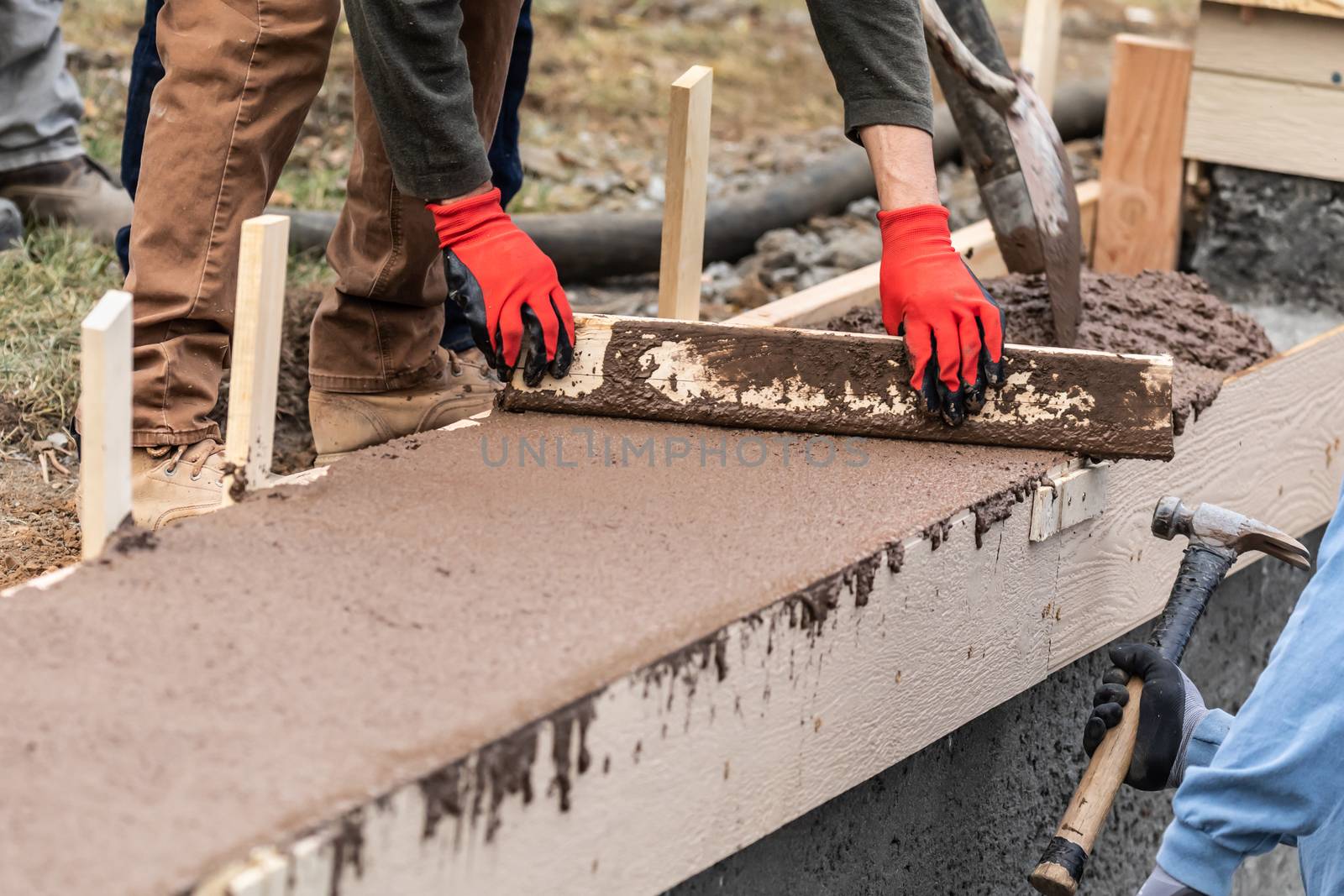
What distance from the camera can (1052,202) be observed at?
277 cm

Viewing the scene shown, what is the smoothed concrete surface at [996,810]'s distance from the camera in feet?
6.42

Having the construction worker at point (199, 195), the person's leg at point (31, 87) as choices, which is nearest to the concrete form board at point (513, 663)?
the construction worker at point (199, 195)

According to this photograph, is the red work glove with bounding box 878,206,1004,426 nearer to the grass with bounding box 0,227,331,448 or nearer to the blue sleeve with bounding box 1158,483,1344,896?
the blue sleeve with bounding box 1158,483,1344,896

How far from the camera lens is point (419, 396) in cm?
259

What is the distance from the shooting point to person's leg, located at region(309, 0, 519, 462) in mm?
2463

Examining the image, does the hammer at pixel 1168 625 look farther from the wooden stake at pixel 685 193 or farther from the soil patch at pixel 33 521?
the soil patch at pixel 33 521

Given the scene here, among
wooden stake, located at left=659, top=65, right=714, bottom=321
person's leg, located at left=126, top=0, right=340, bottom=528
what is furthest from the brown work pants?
wooden stake, located at left=659, top=65, right=714, bottom=321

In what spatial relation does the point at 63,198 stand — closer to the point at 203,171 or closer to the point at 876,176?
the point at 203,171

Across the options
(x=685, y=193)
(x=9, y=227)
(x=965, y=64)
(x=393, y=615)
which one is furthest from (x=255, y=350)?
(x=9, y=227)

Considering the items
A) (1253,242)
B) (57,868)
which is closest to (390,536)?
(57,868)

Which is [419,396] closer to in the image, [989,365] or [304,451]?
[304,451]

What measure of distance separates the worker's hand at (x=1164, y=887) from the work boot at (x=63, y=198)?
302 centimetres

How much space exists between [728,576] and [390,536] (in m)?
0.41

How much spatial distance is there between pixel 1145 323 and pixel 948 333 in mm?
932
